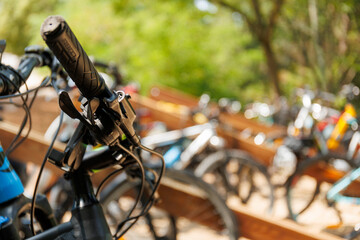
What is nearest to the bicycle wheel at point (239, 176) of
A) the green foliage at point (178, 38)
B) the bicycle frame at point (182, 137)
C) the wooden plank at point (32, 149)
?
the bicycle frame at point (182, 137)

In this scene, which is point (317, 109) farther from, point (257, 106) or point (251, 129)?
point (257, 106)

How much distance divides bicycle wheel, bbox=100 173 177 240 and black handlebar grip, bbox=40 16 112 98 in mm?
1071

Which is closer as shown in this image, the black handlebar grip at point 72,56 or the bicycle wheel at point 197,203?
the black handlebar grip at point 72,56

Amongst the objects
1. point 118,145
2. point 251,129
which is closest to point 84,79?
point 118,145

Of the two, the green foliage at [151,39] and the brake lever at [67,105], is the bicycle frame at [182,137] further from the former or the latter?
the green foliage at [151,39]

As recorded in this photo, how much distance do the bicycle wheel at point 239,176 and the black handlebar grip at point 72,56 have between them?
10.3ft

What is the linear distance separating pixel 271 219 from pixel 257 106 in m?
6.28

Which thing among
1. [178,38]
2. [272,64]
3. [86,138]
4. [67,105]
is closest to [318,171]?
[86,138]

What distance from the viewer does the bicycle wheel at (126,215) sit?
2.26 m

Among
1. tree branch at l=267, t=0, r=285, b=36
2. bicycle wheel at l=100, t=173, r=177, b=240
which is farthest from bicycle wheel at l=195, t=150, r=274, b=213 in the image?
tree branch at l=267, t=0, r=285, b=36

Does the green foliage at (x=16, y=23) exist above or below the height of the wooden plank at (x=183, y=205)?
above

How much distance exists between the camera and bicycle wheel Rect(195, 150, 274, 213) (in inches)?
164

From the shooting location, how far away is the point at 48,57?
1.71 metres

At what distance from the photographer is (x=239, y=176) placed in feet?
14.6
